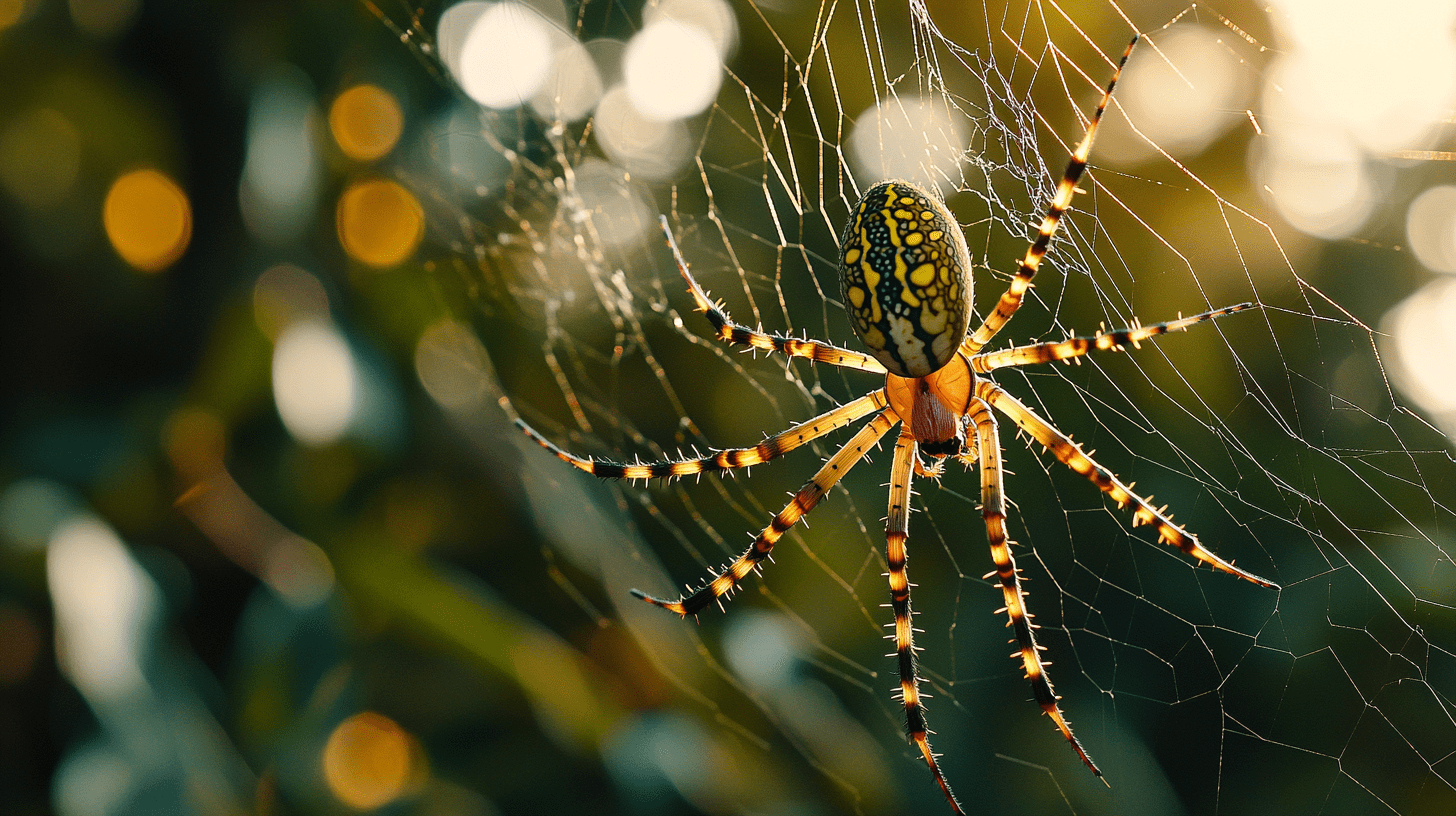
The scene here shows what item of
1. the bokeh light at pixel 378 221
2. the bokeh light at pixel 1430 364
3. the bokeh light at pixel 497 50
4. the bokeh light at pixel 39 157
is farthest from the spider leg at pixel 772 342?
the bokeh light at pixel 39 157

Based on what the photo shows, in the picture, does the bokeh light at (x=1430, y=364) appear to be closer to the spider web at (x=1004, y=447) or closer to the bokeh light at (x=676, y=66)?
the spider web at (x=1004, y=447)

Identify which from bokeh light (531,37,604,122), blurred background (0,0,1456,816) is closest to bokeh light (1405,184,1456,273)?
blurred background (0,0,1456,816)

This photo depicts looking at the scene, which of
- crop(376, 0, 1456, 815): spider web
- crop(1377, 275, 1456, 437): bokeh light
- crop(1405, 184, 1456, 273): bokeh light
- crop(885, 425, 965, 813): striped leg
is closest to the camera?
crop(1377, 275, 1456, 437): bokeh light

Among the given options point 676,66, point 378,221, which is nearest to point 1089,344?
point 676,66

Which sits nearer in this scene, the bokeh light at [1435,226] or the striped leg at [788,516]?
the striped leg at [788,516]

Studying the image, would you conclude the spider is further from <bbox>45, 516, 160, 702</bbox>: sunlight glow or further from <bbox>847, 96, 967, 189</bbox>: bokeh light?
<bbox>45, 516, 160, 702</bbox>: sunlight glow

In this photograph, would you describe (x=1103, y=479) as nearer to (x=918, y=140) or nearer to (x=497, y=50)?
(x=918, y=140)
